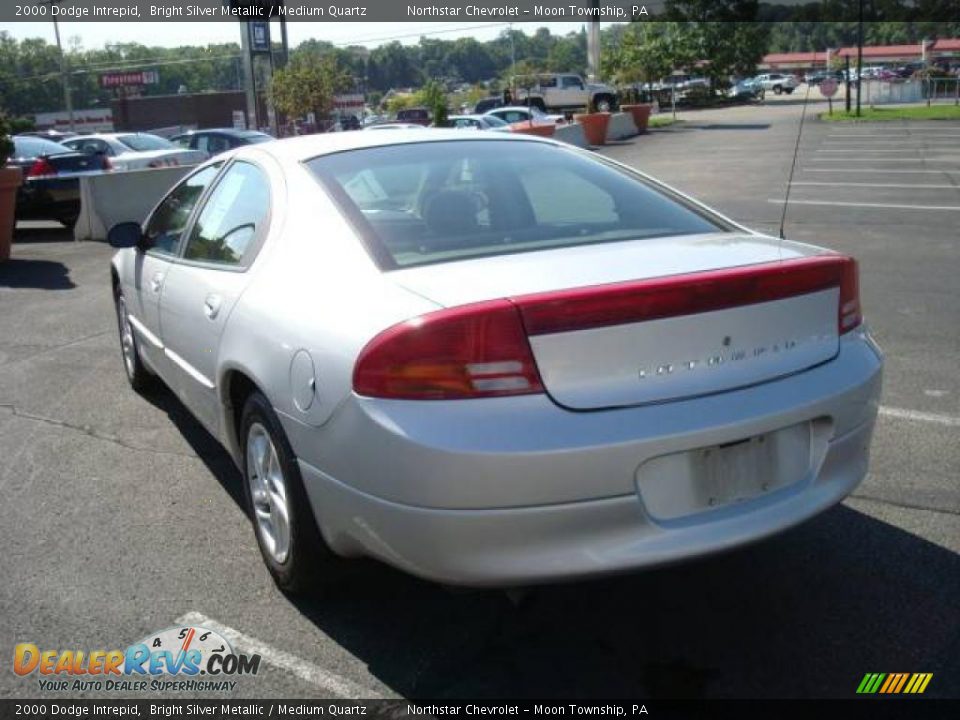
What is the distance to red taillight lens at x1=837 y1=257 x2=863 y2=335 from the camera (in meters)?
3.18

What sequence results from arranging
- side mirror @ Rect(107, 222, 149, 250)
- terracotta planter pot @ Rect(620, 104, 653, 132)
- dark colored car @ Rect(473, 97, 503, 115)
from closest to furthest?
side mirror @ Rect(107, 222, 149, 250) < terracotta planter pot @ Rect(620, 104, 653, 132) < dark colored car @ Rect(473, 97, 503, 115)

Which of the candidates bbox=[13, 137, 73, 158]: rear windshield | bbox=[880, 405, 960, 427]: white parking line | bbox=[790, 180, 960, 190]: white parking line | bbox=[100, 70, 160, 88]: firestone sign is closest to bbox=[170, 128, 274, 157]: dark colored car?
bbox=[13, 137, 73, 158]: rear windshield

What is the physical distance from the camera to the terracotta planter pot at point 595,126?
30.5 m

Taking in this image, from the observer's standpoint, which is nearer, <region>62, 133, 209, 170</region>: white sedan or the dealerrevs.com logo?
the dealerrevs.com logo

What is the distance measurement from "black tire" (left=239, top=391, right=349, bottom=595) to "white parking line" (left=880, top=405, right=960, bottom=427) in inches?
124

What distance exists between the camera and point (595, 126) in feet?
102

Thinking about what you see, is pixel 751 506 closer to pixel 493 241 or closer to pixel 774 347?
pixel 774 347

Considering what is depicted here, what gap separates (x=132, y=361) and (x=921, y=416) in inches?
175

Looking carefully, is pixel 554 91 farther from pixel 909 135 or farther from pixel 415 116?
pixel 909 135

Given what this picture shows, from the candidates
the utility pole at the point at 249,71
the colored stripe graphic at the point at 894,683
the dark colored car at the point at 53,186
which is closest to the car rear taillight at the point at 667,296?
the colored stripe graphic at the point at 894,683

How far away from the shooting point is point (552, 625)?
10.7 ft

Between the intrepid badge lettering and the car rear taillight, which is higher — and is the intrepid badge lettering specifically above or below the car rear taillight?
below

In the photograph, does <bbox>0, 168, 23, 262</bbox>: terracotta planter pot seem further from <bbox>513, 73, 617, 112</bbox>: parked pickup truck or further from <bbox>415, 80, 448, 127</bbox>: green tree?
<bbox>513, 73, 617, 112</bbox>: parked pickup truck

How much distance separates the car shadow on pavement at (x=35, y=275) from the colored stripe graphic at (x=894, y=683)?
30.0 feet
